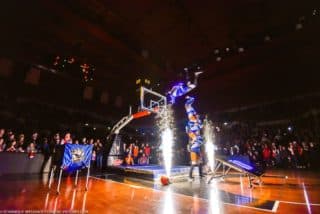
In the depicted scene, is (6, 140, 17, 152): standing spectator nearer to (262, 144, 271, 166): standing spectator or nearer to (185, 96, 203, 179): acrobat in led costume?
(185, 96, 203, 179): acrobat in led costume

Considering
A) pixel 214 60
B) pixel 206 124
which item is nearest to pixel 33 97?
pixel 214 60

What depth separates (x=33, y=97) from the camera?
448 inches

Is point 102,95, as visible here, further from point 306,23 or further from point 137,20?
point 306,23

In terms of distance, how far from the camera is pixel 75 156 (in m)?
4.41

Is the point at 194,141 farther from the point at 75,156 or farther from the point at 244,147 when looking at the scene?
the point at 244,147

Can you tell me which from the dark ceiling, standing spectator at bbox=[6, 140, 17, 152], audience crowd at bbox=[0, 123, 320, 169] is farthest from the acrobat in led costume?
standing spectator at bbox=[6, 140, 17, 152]

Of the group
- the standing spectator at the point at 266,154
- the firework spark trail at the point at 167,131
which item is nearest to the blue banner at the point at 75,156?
the firework spark trail at the point at 167,131

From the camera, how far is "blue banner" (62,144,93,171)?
425 centimetres

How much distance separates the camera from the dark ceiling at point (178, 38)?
6.02 meters

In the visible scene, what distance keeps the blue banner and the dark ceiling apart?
4.25 m

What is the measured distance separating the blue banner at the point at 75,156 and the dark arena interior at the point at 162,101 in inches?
1.0

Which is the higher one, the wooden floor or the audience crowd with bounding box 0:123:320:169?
the audience crowd with bounding box 0:123:320:169

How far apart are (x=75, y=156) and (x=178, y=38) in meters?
5.38

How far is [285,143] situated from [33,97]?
50.2ft
